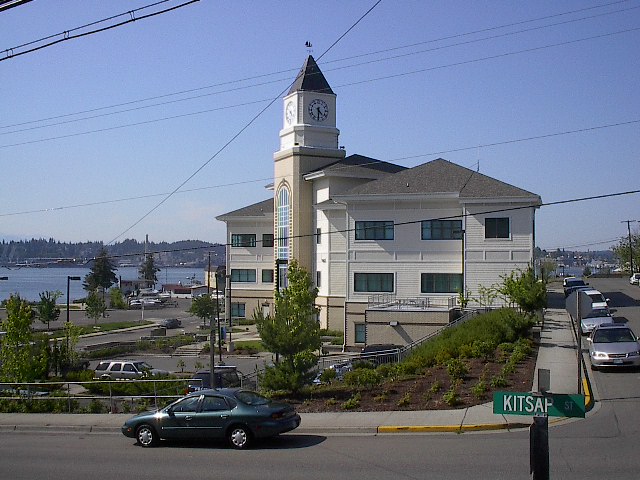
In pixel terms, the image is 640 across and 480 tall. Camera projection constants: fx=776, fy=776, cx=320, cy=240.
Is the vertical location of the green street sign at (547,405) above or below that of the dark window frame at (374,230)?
below

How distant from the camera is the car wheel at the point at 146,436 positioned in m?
16.8

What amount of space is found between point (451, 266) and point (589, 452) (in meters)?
32.4

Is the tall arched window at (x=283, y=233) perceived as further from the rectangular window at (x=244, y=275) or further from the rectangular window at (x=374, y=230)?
the rectangular window at (x=244, y=275)

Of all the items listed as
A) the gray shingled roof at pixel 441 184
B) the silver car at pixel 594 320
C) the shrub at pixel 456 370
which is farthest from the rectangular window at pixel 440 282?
the shrub at pixel 456 370

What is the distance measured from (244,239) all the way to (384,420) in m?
47.5

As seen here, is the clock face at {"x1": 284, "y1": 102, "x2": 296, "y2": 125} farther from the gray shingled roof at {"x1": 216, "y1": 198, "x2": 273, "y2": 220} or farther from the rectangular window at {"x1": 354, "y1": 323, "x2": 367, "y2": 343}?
the rectangular window at {"x1": 354, "y1": 323, "x2": 367, "y2": 343}

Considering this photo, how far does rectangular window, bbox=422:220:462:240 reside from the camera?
46.0 metres

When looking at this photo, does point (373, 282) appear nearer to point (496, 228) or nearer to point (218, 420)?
point (496, 228)

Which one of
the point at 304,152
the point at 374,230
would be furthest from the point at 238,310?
the point at 374,230

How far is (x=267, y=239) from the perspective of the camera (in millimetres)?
63938

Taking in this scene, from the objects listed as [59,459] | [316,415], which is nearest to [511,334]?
[316,415]

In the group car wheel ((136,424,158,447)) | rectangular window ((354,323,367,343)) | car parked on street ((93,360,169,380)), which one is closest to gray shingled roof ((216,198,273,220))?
rectangular window ((354,323,367,343))

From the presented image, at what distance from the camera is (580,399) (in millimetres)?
7496

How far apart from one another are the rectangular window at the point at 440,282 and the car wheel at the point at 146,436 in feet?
A: 102
